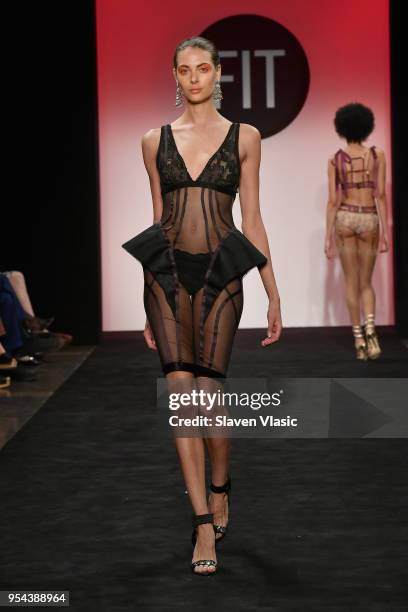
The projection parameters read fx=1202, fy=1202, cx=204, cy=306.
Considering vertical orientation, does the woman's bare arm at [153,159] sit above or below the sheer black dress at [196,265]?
above

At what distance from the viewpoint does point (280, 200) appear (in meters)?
8.93

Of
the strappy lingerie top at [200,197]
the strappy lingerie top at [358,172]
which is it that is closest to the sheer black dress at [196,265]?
the strappy lingerie top at [200,197]

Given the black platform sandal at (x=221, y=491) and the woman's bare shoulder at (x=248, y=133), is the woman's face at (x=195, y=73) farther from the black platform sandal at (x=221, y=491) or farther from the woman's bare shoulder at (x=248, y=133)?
the black platform sandal at (x=221, y=491)

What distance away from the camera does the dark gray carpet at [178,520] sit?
2963mm

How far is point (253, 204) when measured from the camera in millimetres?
3227

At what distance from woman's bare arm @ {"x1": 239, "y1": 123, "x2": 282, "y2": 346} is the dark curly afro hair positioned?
4.02m

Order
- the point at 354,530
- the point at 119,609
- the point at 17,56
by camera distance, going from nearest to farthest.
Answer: the point at 119,609
the point at 354,530
the point at 17,56

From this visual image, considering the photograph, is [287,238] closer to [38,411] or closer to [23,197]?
[23,197]

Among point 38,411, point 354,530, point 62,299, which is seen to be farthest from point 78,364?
point 354,530

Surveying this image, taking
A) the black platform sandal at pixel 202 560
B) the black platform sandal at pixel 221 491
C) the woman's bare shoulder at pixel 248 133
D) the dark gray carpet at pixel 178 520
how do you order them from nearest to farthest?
the dark gray carpet at pixel 178 520
the black platform sandal at pixel 202 560
the woman's bare shoulder at pixel 248 133
the black platform sandal at pixel 221 491

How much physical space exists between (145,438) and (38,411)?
2.78 feet

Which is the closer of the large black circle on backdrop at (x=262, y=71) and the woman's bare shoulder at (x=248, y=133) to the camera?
the woman's bare shoulder at (x=248, y=133)

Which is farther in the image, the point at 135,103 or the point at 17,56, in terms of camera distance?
the point at 135,103

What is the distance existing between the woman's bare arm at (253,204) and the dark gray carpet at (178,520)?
626 millimetres
